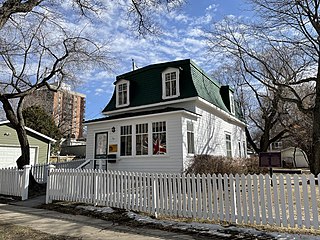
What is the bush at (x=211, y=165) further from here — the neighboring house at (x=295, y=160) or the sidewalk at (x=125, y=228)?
the neighboring house at (x=295, y=160)

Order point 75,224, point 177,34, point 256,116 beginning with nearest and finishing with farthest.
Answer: point 75,224 < point 177,34 < point 256,116

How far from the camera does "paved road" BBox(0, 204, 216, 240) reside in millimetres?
5641

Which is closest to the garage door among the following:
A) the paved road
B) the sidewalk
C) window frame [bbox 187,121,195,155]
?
the paved road

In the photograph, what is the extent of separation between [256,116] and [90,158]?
25.5 metres

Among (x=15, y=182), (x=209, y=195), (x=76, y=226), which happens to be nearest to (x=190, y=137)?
(x=209, y=195)

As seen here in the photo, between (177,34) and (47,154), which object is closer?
(177,34)

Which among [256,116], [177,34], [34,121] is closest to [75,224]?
[177,34]

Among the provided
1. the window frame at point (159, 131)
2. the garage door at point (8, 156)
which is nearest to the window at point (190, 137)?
the window frame at point (159, 131)

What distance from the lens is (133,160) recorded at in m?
13.2

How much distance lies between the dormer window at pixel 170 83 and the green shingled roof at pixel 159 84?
0.28 m

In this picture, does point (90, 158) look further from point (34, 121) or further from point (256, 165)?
point (34, 121)

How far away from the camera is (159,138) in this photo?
41.2 feet

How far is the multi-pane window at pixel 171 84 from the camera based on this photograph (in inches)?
556

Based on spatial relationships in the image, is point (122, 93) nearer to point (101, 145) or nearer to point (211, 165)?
point (101, 145)
